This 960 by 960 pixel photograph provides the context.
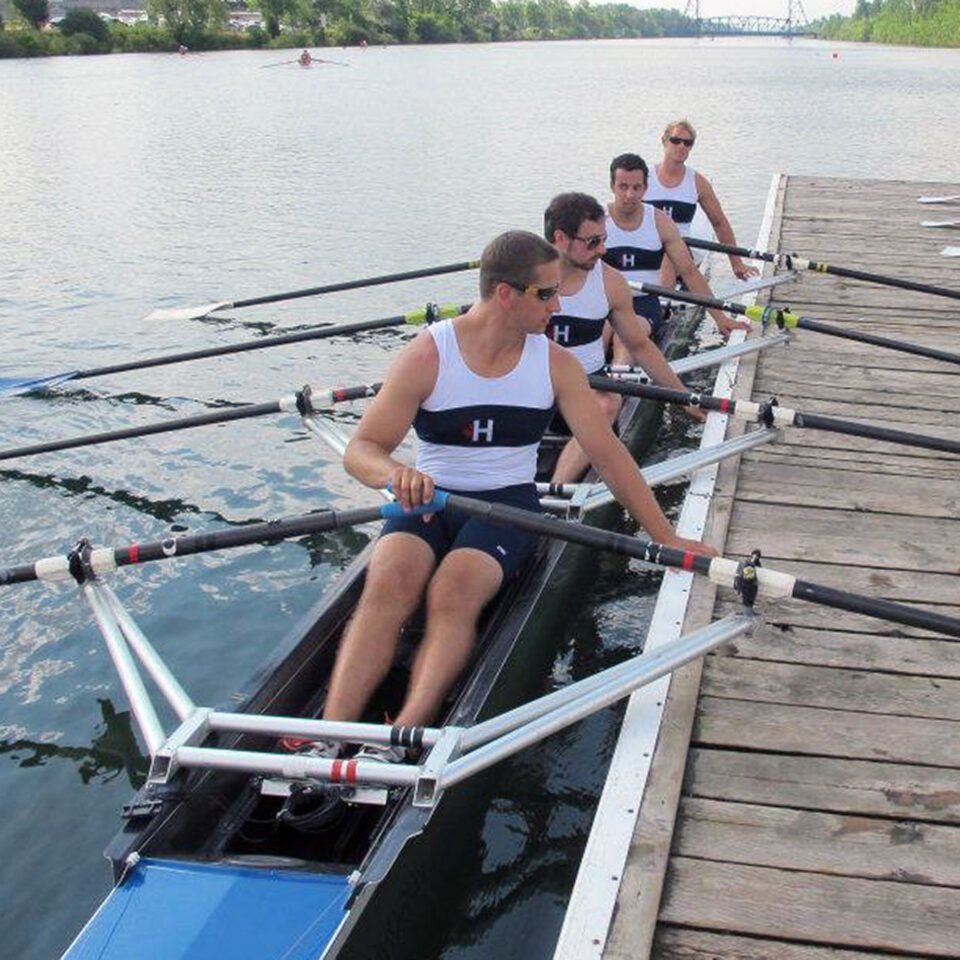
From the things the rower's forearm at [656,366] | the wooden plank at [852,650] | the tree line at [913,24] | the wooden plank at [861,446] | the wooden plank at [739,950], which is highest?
the rower's forearm at [656,366]

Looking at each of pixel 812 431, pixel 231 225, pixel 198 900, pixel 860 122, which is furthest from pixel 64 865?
pixel 860 122

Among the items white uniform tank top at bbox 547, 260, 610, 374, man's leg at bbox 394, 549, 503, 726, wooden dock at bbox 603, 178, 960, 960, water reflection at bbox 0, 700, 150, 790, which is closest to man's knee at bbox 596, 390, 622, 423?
white uniform tank top at bbox 547, 260, 610, 374

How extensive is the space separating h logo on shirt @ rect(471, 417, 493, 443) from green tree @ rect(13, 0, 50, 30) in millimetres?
78444

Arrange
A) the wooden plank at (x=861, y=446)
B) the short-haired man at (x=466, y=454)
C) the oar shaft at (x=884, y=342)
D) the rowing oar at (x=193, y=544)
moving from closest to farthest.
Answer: the short-haired man at (x=466, y=454), the rowing oar at (x=193, y=544), the wooden plank at (x=861, y=446), the oar shaft at (x=884, y=342)

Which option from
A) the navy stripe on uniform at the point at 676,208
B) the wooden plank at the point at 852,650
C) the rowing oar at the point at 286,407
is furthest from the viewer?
the navy stripe on uniform at the point at 676,208

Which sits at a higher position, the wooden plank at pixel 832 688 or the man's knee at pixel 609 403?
the man's knee at pixel 609 403

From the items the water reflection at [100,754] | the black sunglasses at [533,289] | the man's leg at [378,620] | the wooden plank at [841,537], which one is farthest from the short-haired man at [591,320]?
the water reflection at [100,754]

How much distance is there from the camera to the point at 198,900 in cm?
314

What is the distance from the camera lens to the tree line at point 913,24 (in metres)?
105

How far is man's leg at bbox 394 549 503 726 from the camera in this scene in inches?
157

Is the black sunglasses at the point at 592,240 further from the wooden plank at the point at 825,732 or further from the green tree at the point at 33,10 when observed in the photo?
the green tree at the point at 33,10

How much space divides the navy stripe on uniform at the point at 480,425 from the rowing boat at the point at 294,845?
70 centimetres

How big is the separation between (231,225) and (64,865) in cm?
1562

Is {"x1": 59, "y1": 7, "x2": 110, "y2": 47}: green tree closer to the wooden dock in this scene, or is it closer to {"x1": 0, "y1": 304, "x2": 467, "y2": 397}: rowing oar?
{"x1": 0, "y1": 304, "x2": 467, "y2": 397}: rowing oar
